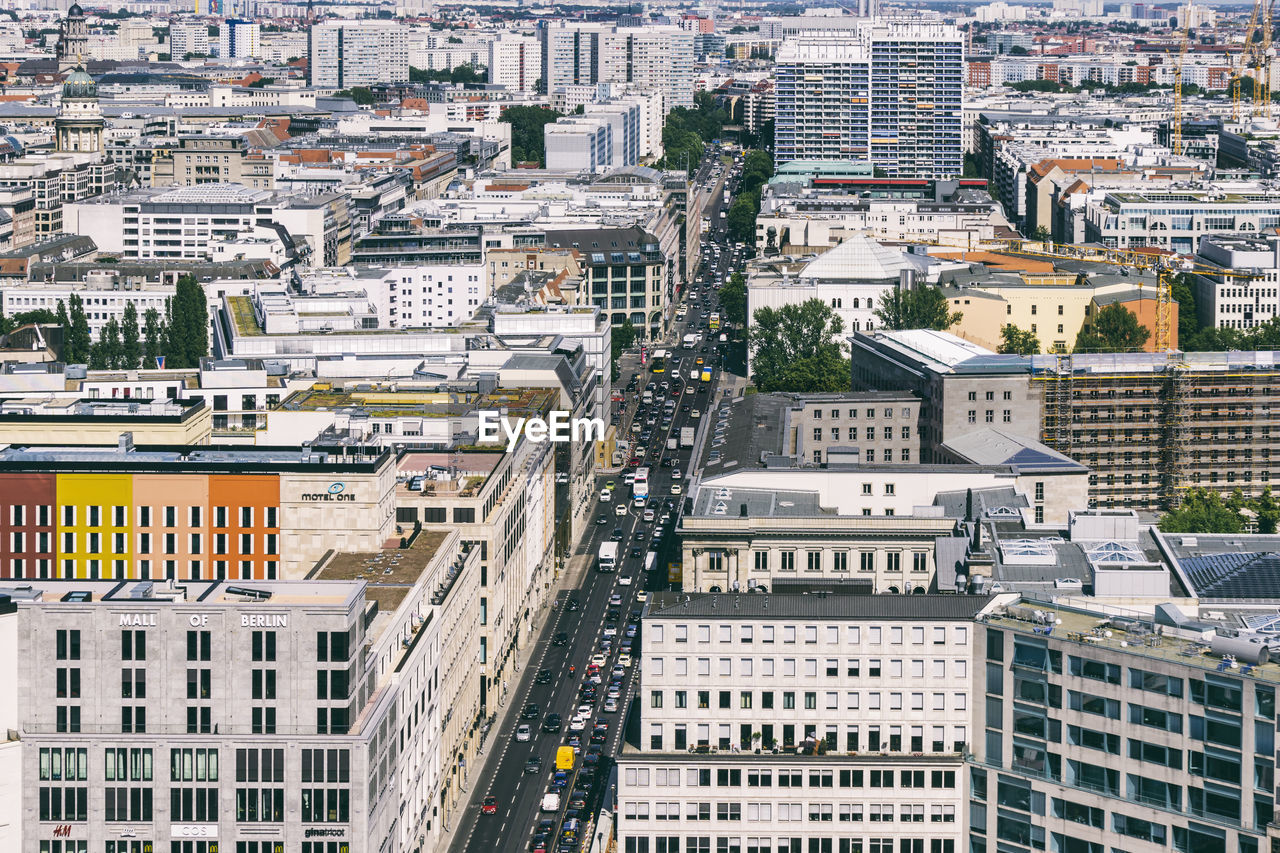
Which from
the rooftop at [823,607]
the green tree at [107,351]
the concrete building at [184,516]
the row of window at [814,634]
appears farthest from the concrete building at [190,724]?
the green tree at [107,351]

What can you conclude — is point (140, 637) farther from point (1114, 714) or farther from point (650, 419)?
point (650, 419)

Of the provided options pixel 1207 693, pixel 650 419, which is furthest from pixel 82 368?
pixel 1207 693

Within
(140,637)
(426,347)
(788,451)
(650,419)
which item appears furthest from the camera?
(650,419)

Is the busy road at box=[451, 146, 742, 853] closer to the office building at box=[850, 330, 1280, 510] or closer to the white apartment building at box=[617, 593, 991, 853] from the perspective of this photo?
the white apartment building at box=[617, 593, 991, 853]

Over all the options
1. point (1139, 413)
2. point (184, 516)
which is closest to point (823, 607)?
point (184, 516)

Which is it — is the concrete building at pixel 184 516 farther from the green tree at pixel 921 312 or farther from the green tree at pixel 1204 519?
the green tree at pixel 921 312

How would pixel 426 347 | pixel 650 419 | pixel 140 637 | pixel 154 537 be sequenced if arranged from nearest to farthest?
pixel 140 637 < pixel 154 537 < pixel 426 347 < pixel 650 419

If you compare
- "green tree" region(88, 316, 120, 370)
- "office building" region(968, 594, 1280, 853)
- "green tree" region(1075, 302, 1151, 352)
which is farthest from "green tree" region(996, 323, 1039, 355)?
"office building" region(968, 594, 1280, 853)

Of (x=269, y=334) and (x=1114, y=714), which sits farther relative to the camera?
(x=269, y=334)
